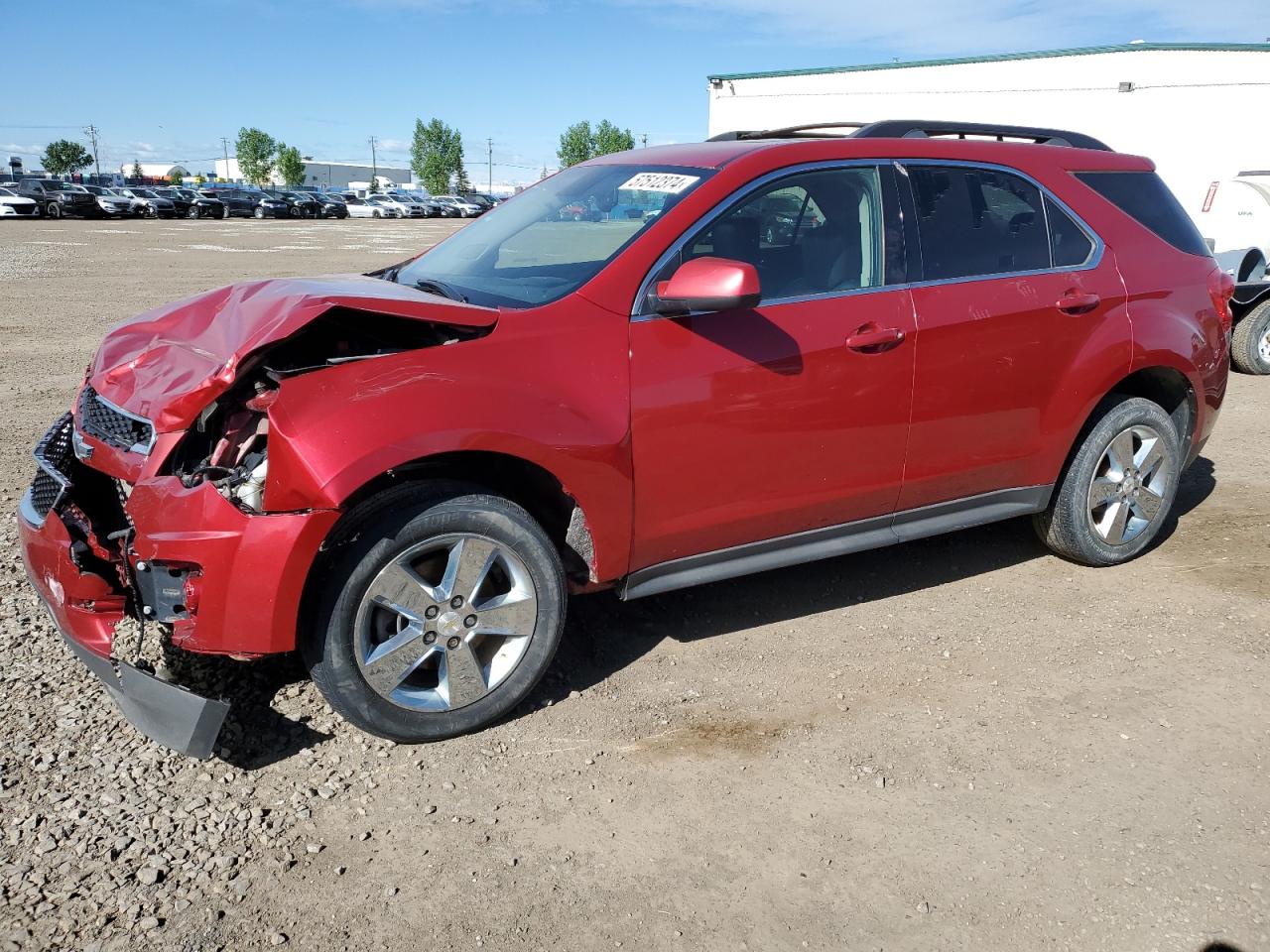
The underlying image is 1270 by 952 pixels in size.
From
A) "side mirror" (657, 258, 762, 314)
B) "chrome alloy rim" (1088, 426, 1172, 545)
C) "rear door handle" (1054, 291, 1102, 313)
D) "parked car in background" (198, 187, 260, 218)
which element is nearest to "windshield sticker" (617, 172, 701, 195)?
"side mirror" (657, 258, 762, 314)

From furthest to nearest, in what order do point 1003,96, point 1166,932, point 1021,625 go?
point 1003,96 → point 1021,625 → point 1166,932

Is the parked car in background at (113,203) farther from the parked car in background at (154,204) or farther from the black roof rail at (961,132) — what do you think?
the black roof rail at (961,132)

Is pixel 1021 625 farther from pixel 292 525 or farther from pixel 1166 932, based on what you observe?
pixel 292 525

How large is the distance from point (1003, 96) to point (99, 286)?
2554cm

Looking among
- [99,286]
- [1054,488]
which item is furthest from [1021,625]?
[99,286]

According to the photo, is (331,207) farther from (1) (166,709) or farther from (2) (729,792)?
(2) (729,792)

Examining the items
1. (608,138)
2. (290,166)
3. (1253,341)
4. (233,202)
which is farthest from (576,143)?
(1253,341)

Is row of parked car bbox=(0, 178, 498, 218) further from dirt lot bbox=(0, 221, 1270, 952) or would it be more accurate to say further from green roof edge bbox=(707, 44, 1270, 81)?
dirt lot bbox=(0, 221, 1270, 952)

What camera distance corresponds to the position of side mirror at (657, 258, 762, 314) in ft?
10.8

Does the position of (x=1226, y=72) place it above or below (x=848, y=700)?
above

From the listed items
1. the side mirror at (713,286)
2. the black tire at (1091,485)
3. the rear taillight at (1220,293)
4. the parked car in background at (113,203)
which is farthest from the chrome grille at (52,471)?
the parked car in background at (113,203)

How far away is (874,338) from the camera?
386 centimetres

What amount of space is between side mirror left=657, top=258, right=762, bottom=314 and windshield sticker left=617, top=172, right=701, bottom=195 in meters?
0.47

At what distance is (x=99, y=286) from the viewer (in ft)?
54.1
